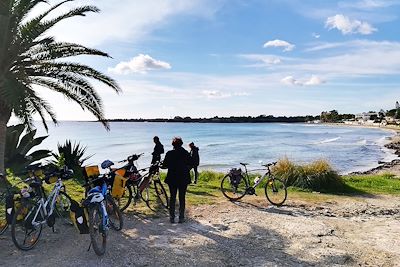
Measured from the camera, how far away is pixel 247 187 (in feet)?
36.1

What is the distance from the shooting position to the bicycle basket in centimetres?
1140

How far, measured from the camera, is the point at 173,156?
832cm

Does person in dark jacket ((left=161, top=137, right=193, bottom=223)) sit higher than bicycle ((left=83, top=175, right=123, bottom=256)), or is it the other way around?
person in dark jacket ((left=161, top=137, right=193, bottom=223))

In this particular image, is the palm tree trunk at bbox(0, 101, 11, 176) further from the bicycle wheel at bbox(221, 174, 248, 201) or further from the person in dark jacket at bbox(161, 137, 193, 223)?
the bicycle wheel at bbox(221, 174, 248, 201)

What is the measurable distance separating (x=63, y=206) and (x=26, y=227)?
42.6 inches

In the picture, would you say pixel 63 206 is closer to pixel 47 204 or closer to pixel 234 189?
pixel 47 204

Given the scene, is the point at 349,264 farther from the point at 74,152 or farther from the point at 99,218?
the point at 74,152

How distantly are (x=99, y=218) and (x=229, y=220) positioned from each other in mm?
3141

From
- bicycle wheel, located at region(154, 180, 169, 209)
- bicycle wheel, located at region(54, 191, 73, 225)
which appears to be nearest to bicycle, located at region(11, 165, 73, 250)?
bicycle wheel, located at region(54, 191, 73, 225)

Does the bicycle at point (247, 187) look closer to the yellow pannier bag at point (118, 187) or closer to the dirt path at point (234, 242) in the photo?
the dirt path at point (234, 242)

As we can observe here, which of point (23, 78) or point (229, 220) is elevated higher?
point (23, 78)

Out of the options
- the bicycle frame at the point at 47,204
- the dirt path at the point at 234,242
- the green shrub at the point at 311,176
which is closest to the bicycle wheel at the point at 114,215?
the dirt path at the point at 234,242

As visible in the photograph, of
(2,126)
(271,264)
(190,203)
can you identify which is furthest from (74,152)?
(271,264)

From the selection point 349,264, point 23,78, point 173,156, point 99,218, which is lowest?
point 349,264
